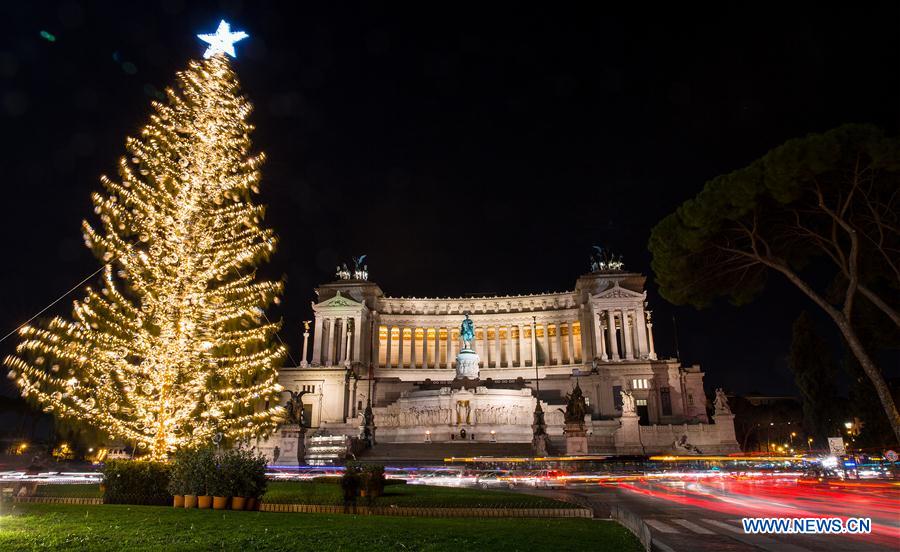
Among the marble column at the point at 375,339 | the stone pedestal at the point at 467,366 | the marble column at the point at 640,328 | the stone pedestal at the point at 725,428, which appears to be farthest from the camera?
the marble column at the point at 375,339

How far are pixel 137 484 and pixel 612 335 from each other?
214ft

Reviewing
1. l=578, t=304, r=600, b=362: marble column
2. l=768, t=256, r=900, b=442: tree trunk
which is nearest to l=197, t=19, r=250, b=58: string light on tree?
l=768, t=256, r=900, b=442: tree trunk

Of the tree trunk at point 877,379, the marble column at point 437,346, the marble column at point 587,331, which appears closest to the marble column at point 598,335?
the marble column at point 587,331

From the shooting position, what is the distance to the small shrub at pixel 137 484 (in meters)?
15.3

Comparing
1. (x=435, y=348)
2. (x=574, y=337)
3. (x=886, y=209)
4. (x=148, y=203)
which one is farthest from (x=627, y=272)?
(x=148, y=203)

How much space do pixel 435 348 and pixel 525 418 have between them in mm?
31439

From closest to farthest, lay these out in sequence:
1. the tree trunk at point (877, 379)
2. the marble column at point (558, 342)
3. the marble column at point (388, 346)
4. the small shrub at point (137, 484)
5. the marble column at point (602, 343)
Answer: the small shrub at point (137, 484), the tree trunk at point (877, 379), the marble column at point (602, 343), the marble column at point (558, 342), the marble column at point (388, 346)

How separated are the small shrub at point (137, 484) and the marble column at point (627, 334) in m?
64.6

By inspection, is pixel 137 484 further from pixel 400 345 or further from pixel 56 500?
pixel 400 345

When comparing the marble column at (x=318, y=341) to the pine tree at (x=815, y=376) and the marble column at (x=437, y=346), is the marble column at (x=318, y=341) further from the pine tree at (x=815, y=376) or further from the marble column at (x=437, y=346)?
the pine tree at (x=815, y=376)

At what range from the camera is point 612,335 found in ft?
241

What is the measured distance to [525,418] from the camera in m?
56.0

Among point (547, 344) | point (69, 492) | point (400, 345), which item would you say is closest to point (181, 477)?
point (69, 492)

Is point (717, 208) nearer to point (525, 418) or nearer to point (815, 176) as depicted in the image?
point (815, 176)
